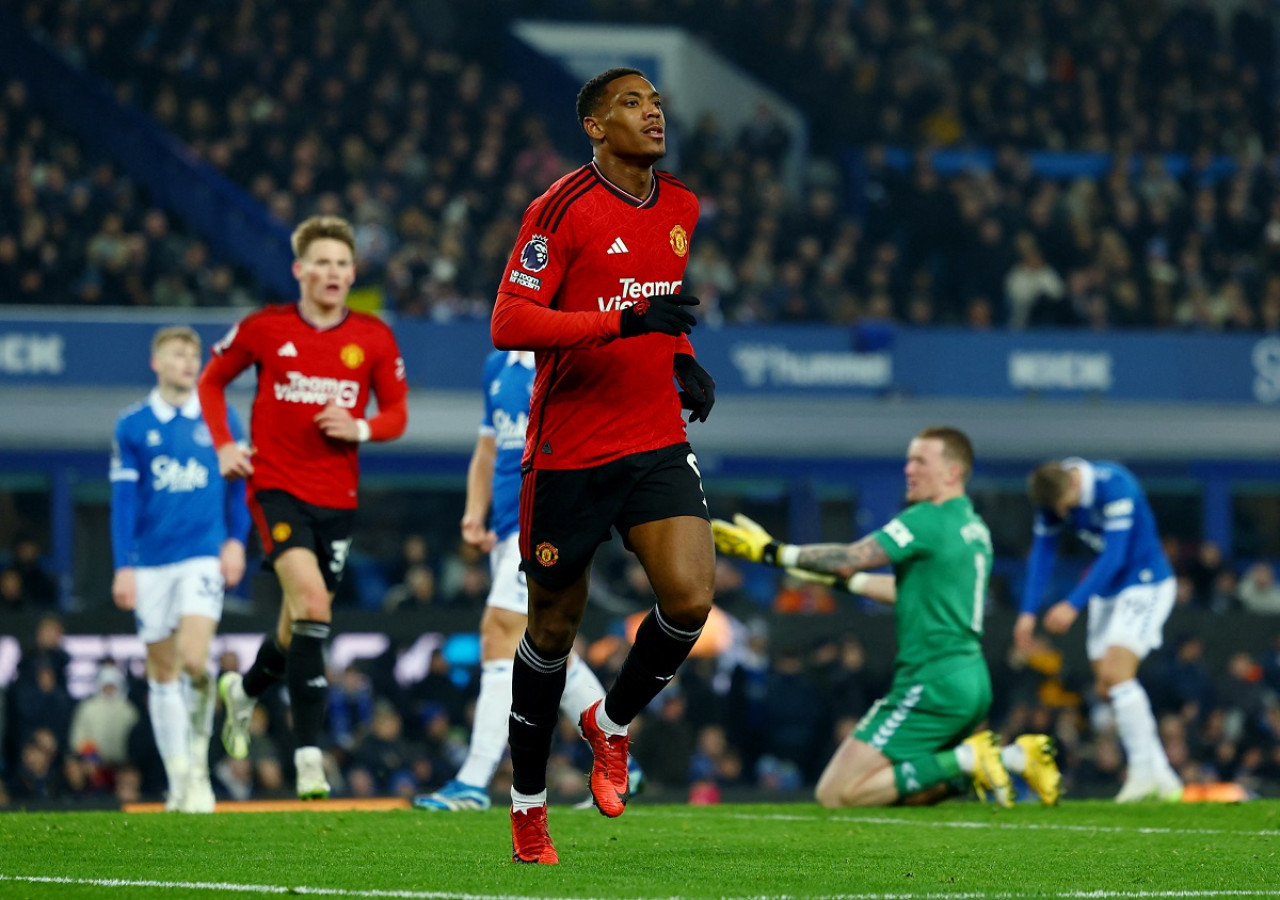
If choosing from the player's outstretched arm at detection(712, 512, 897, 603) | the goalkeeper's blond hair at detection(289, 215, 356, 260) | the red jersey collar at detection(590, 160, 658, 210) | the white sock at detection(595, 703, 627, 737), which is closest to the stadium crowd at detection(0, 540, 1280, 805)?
the player's outstretched arm at detection(712, 512, 897, 603)

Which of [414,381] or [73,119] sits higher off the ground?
[73,119]

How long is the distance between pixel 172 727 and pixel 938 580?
13.0ft

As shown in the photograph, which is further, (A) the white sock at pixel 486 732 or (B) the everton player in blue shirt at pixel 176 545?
(B) the everton player in blue shirt at pixel 176 545

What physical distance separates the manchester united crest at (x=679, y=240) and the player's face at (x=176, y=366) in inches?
182

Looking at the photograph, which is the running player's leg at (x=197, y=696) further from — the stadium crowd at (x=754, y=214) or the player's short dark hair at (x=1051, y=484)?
the player's short dark hair at (x=1051, y=484)

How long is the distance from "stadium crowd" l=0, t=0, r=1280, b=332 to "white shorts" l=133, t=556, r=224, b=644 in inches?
436

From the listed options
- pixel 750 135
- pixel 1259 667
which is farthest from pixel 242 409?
pixel 1259 667

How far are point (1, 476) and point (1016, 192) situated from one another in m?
13.5

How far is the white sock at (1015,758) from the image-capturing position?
392 inches

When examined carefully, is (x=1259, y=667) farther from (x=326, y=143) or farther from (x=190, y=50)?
(x=190, y=50)

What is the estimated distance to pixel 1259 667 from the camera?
19250mm

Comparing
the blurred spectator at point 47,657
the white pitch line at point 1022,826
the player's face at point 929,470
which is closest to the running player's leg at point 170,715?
the white pitch line at point 1022,826

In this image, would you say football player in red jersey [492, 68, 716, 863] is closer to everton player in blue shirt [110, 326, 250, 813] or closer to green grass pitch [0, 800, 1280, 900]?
green grass pitch [0, 800, 1280, 900]

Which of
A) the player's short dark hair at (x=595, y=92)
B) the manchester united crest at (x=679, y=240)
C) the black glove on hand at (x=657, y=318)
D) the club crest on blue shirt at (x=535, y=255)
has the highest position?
the player's short dark hair at (x=595, y=92)
